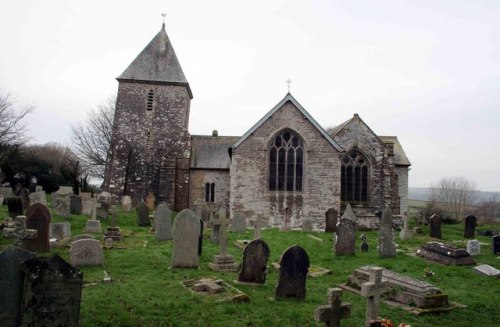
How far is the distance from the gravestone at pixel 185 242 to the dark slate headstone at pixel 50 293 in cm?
498

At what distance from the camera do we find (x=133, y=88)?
2844 cm

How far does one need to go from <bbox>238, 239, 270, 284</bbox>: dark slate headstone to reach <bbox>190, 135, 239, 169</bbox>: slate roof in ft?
59.0

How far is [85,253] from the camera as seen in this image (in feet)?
32.9

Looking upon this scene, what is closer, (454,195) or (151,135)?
(151,135)

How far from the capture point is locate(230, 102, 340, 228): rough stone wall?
22.1 m

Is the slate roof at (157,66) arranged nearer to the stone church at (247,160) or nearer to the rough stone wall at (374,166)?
the stone church at (247,160)

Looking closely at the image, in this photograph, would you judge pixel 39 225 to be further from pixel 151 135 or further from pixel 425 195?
pixel 425 195

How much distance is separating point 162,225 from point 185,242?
14.9 feet

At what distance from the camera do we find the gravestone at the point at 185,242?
10391 millimetres

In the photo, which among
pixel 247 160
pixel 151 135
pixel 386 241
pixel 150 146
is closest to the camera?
pixel 386 241

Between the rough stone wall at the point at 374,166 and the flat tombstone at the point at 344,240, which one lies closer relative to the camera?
the flat tombstone at the point at 344,240

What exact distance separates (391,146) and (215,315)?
69.6 feet

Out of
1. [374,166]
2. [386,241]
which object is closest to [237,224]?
[386,241]

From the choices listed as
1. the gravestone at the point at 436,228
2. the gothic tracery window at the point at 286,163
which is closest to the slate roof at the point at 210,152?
the gothic tracery window at the point at 286,163
